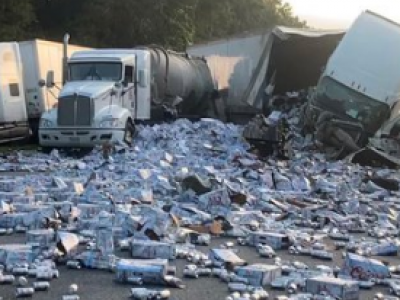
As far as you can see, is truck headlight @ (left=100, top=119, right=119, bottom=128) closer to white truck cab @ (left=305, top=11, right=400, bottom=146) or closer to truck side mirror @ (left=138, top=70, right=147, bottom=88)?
truck side mirror @ (left=138, top=70, right=147, bottom=88)

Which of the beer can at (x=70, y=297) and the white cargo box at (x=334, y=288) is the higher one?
the white cargo box at (x=334, y=288)

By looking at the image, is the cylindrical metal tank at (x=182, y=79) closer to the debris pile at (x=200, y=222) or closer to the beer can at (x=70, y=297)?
the debris pile at (x=200, y=222)

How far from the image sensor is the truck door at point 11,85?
19688 mm

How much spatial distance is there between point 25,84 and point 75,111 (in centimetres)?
504

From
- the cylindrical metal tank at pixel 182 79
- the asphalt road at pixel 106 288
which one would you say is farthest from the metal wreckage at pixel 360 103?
the asphalt road at pixel 106 288

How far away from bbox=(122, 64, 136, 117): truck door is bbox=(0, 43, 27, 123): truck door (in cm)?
301

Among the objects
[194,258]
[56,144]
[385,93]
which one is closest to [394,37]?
[385,93]

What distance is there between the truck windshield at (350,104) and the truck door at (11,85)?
759 cm

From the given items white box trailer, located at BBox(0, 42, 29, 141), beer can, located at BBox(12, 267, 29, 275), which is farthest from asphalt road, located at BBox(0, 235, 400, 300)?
white box trailer, located at BBox(0, 42, 29, 141)

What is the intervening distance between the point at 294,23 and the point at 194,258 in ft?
172

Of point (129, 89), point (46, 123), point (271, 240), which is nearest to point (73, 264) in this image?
point (271, 240)

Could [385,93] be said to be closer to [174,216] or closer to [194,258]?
[174,216]

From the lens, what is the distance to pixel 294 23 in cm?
5784

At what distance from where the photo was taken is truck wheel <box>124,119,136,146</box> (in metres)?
17.6
